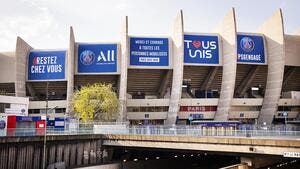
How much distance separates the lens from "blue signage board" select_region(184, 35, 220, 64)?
63219 millimetres

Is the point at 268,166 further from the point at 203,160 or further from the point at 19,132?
the point at 19,132

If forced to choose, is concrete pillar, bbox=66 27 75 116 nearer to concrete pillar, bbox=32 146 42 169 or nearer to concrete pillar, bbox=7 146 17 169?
concrete pillar, bbox=32 146 42 169

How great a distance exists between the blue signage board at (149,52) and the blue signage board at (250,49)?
1573 cm

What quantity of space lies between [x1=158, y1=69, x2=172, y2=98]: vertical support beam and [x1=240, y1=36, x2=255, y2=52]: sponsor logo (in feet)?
54.7

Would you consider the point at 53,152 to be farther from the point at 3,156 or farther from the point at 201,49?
the point at 201,49

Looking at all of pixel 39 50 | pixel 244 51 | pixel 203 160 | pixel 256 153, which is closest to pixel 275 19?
pixel 244 51

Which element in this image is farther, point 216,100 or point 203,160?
point 216,100

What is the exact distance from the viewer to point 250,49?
6500 centimetres

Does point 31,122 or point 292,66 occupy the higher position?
point 292,66

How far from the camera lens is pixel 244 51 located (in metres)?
64.6

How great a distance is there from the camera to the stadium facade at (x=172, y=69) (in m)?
62.2

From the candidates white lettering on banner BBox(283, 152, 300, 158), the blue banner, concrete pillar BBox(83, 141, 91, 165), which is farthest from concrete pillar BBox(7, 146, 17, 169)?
the blue banner

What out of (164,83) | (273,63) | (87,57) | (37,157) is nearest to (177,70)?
(164,83)

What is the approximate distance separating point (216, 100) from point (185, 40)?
1464cm
